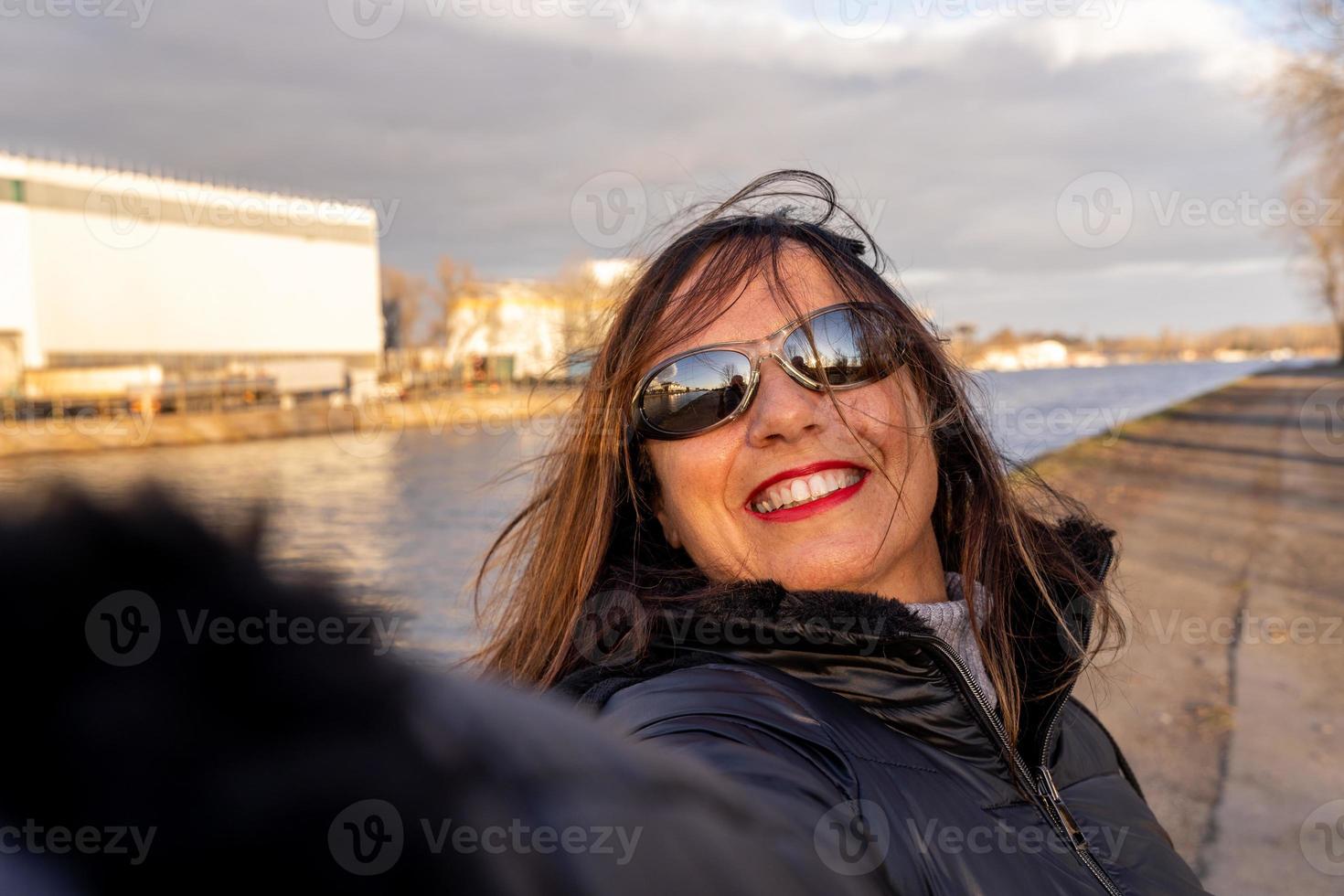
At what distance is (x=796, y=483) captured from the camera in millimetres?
1992

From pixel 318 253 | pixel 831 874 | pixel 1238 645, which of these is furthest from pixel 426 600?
pixel 318 253

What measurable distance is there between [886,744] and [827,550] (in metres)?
0.64

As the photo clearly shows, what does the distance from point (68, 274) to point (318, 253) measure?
12.9 m

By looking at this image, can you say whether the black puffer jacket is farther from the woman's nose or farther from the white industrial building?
the white industrial building

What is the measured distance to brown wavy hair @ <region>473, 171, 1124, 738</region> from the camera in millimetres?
1984

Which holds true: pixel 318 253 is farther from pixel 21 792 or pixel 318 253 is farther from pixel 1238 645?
pixel 21 792

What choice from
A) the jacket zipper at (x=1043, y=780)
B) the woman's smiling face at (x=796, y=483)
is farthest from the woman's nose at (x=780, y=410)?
the jacket zipper at (x=1043, y=780)

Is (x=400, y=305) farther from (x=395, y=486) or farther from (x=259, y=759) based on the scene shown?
(x=259, y=759)

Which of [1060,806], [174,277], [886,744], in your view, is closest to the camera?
[886,744]

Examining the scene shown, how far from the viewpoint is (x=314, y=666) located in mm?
484

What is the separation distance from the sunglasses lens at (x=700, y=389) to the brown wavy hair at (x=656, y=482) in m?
0.09

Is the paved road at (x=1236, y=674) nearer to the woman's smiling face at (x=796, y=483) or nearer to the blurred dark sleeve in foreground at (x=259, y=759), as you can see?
the woman's smiling face at (x=796, y=483)

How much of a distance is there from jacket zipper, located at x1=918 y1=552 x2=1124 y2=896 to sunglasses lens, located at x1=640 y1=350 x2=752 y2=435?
718mm

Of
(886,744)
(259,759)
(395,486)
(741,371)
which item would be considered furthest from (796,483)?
(395,486)
